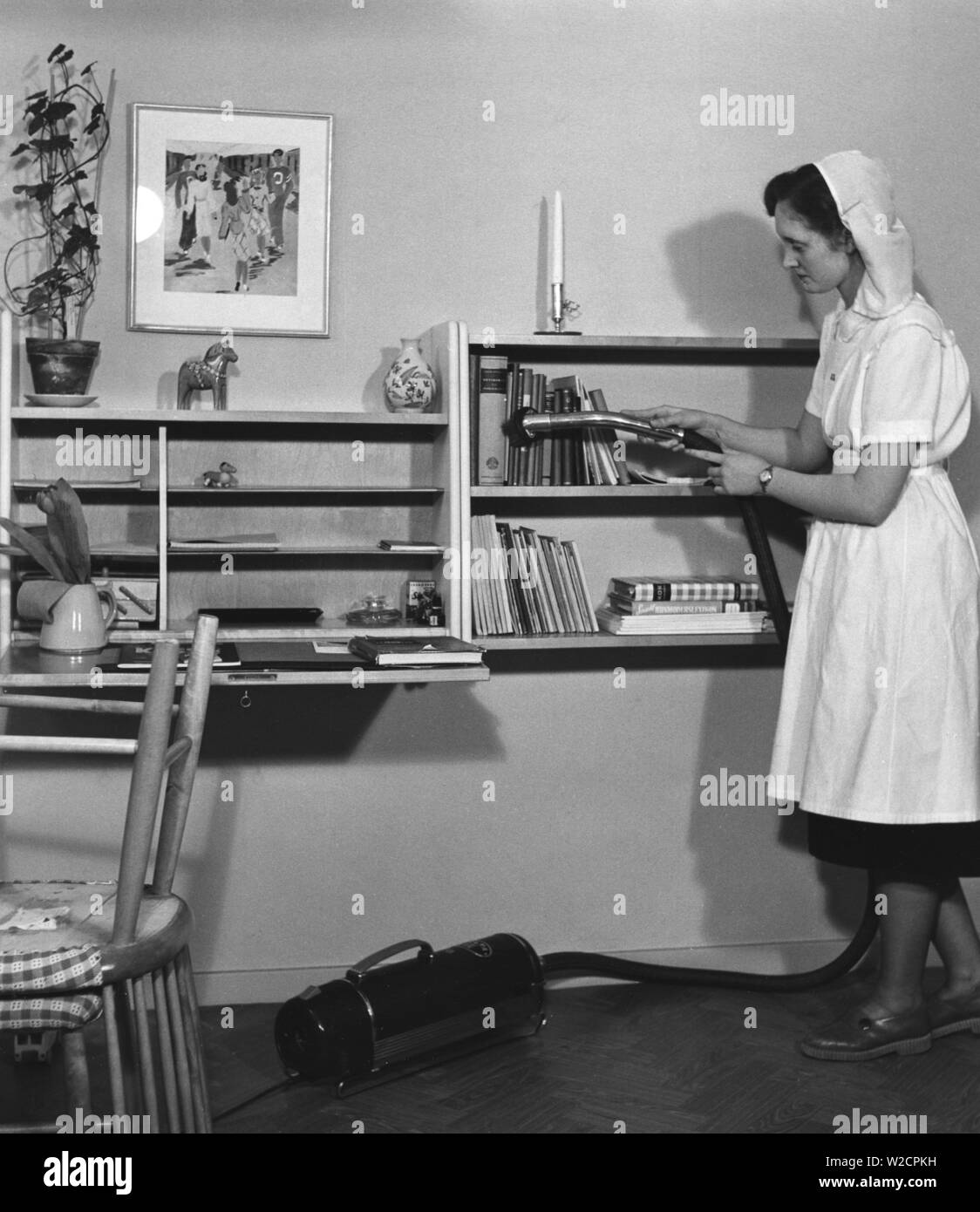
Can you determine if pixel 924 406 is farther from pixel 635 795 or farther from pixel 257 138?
pixel 257 138

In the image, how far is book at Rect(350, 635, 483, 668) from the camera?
8.88ft

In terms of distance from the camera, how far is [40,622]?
9.71 feet

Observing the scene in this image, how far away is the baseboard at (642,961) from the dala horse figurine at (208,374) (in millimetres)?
1340

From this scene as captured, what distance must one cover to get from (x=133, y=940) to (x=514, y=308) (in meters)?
1.83

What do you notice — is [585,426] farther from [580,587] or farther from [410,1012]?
[410,1012]

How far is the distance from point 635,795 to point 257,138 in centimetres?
180

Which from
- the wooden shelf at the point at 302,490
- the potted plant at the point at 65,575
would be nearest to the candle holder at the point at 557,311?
the wooden shelf at the point at 302,490

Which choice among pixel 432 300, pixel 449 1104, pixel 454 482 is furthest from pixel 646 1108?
pixel 432 300

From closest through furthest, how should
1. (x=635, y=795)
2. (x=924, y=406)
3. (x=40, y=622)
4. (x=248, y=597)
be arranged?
1. (x=924, y=406)
2. (x=40, y=622)
3. (x=248, y=597)
4. (x=635, y=795)

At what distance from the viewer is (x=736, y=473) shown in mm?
2936

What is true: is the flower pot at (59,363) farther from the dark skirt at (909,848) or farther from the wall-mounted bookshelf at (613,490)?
the dark skirt at (909,848)

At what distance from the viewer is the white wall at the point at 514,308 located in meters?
3.15

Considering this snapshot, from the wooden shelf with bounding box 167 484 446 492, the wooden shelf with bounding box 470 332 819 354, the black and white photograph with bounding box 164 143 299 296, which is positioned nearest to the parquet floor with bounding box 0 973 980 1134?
the wooden shelf with bounding box 167 484 446 492
